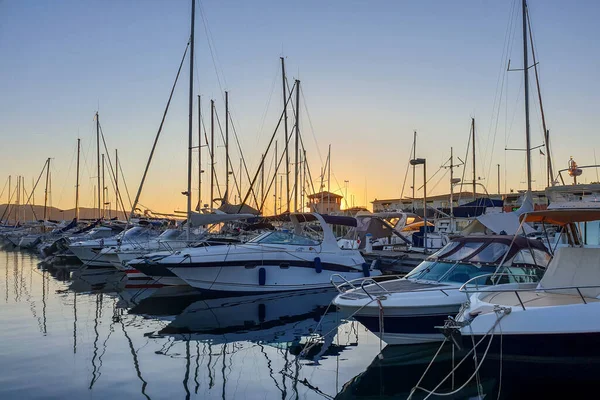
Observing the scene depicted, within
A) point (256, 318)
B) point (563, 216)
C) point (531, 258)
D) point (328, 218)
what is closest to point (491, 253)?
point (531, 258)

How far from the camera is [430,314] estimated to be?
9984 millimetres

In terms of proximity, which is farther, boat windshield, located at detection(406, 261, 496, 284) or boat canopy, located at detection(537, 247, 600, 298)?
boat windshield, located at detection(406, 261, 496, 284)

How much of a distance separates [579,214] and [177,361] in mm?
7715

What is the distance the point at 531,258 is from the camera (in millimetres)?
11859

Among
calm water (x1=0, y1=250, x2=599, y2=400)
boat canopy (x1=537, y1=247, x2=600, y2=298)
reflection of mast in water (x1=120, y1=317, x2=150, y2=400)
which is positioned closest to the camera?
calm water (x1=0, y1=250, x2=599, y2=400)

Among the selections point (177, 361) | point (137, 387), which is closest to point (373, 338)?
point (177, 361)

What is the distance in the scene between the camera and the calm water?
8.34 meters

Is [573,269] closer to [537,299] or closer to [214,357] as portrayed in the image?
[537,299]

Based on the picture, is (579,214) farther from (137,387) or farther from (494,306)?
(137,387)

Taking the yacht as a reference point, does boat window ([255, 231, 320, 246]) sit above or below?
above

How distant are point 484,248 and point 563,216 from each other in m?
2.36

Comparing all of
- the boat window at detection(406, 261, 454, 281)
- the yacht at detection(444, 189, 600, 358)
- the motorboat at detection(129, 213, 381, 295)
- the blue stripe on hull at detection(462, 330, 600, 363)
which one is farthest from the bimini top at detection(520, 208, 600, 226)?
the motorboat at detection(129, 213, 381, 295)

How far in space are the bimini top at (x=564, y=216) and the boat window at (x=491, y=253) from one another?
1.60 m

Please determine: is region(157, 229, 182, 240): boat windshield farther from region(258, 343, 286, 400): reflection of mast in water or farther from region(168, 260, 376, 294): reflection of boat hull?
region(258, 343, 286, 400): reflection of mast in water
